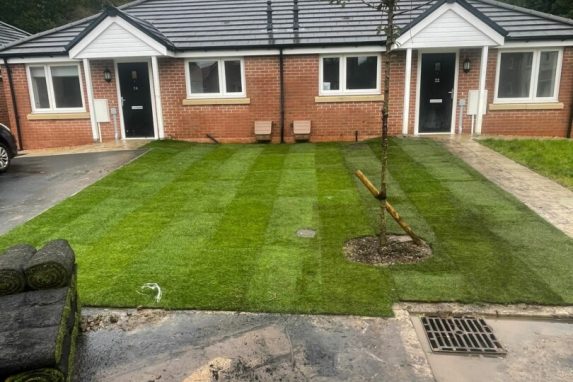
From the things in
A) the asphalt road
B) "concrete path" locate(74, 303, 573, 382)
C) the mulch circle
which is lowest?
"concrete path" locate(74, 303, 573, 382)

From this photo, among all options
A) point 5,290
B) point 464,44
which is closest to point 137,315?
point 5,290

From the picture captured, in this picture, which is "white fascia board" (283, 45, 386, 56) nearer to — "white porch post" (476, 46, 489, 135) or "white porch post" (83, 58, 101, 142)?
"white porch post" (476, 46, 489, 135)

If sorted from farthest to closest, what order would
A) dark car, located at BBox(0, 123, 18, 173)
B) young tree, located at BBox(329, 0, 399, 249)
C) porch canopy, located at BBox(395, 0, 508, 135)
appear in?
porch canopy, located at BBox(395, 0, 508, 135) < dark car, located at BBox(0, 123, 18, 173) < young tree, located at BBox(329, 0, 399, 249)

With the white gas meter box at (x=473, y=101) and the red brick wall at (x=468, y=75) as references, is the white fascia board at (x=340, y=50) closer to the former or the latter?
the red brick wall at (x=468, y=75)

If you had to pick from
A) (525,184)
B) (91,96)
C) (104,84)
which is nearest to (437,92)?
(525,184)

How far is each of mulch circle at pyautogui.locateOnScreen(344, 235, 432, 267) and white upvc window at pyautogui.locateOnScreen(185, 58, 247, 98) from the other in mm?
9366

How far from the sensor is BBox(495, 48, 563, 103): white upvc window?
1385cm

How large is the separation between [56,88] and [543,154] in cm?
1428

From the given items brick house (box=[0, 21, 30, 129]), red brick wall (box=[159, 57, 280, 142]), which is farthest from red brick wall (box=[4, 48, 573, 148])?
brick house (box=[0, 21, 30, 129])

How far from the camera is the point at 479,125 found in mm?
14133

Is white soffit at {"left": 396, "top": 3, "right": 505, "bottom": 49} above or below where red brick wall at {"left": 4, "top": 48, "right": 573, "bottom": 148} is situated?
above

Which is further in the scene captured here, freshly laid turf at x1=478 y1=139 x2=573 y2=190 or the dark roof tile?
the dark roof tile

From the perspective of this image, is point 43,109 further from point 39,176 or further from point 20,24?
point 20,24

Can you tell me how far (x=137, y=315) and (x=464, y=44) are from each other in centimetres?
1180
